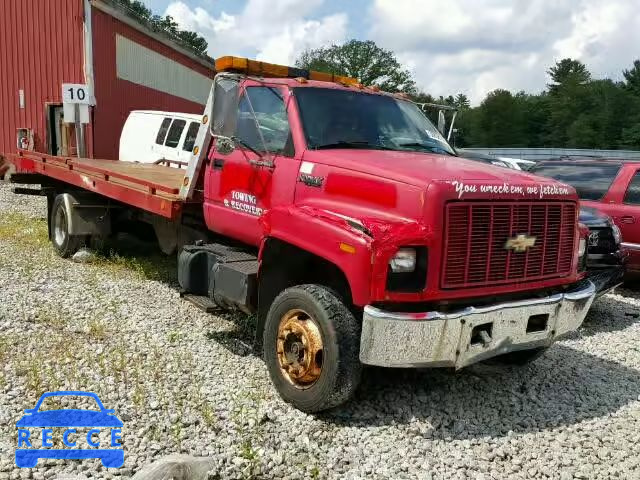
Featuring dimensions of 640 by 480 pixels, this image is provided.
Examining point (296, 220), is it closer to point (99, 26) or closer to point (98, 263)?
point (98, 263)

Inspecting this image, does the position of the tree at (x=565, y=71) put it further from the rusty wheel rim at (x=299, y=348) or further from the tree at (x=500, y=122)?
the rusty wheel rim at (x=299, y=348)

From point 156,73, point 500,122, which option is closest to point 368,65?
point 500,122

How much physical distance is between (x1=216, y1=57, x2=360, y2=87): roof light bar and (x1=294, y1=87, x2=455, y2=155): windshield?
48 centimetres

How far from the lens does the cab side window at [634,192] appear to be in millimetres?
8031

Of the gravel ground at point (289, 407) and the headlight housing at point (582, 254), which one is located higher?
the headlight housing at point (582, 254)

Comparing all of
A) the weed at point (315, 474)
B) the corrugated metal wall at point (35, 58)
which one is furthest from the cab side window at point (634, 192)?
the corrugated metal wall at point (35, 58)

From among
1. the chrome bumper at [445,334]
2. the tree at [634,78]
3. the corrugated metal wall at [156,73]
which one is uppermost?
the tree at [634,78]

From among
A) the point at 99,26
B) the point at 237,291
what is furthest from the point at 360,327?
the point at 99,26

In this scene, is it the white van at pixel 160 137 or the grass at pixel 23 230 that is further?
the white van at pixel 160 137

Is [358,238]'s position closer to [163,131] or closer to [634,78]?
[163,131]

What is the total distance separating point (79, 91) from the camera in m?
11.7

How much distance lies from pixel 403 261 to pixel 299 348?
41.1 inches

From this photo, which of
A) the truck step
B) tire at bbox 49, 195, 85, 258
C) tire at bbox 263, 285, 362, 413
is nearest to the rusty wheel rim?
tire at bbox 263, 285, 362, 413

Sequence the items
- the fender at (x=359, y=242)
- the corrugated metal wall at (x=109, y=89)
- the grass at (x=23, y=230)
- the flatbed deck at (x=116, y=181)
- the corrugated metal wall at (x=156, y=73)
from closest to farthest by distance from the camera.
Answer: the fender at (x=359, y=242) → the flatbed deck at (x=116, y=181) → the grass at (x=23, y=230) → the corrugated metal wall at (x=109, y=89) → the corrugated metal wall at (x=156, y=73)
